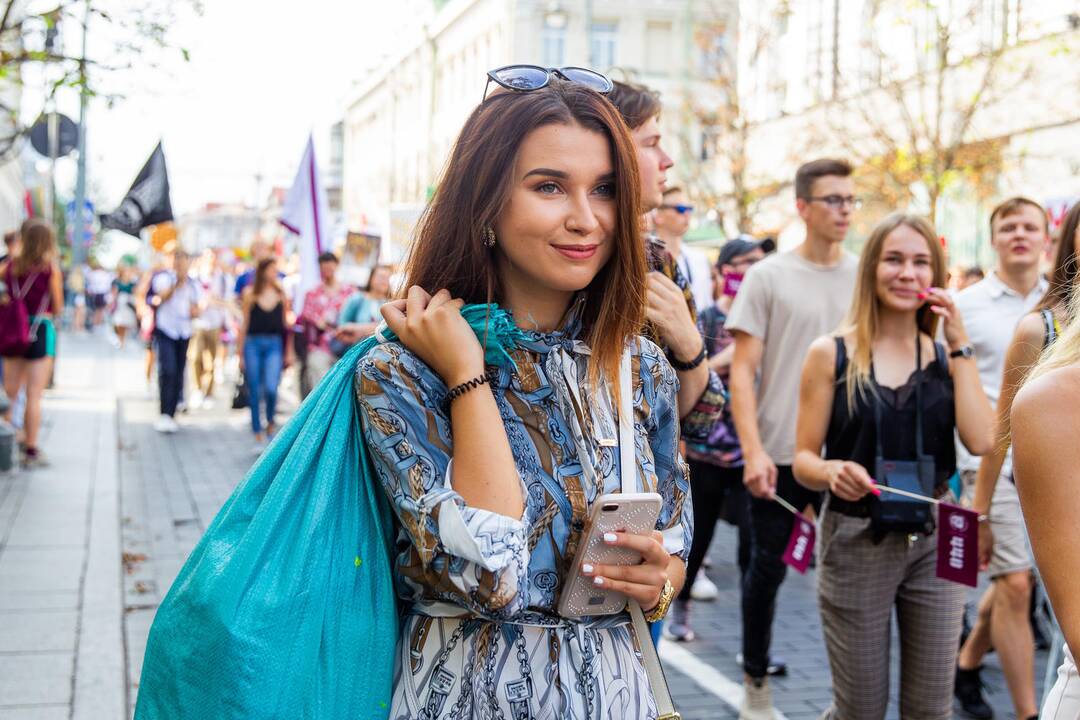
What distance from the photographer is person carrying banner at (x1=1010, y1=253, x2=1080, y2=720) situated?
6.09 feet

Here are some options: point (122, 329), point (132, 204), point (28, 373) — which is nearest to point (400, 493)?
point (28, 373)

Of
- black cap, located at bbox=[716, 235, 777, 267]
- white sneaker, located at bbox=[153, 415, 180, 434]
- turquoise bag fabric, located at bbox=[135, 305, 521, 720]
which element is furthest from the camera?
white sneaker, located at bbox=[153, 415, 180, 434]

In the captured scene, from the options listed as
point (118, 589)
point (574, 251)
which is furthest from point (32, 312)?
point (574, 251)

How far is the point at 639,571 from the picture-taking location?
2029 millimetres

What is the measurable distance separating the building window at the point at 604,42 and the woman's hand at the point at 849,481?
146 feet

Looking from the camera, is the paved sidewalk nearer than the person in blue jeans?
Yes

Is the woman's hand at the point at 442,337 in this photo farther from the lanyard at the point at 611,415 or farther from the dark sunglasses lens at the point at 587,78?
the dark sunglasses lens at the point at 587,78

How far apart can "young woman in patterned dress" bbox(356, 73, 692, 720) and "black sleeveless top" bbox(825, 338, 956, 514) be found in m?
2.07

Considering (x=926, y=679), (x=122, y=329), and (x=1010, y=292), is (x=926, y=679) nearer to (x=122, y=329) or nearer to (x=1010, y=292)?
(x=1010, y=292)

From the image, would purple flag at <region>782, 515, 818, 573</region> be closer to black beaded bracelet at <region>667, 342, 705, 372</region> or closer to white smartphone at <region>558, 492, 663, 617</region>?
black beaded bracelet at <region>667, 342, 705, 372</region>

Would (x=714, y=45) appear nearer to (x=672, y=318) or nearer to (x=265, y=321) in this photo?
(x=265, y=321)

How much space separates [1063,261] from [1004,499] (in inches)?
51.3

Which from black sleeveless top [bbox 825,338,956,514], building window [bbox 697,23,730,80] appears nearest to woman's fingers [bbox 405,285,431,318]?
black sleeveless top [bbox 825,338,956,514]

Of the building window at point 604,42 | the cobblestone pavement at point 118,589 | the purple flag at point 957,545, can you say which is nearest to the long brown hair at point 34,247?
the cobblestone pavement at point 118,589
